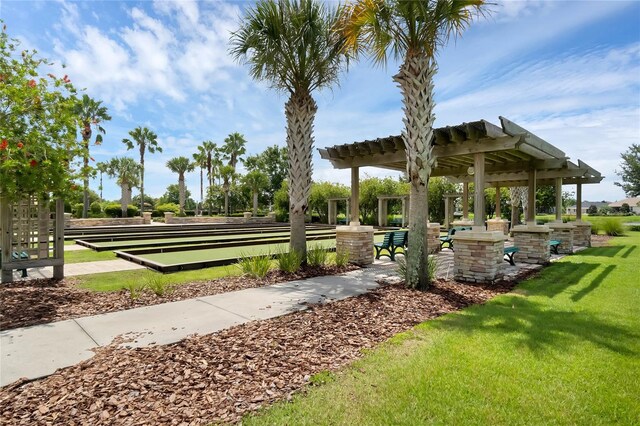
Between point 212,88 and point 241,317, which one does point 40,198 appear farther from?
point 212,88

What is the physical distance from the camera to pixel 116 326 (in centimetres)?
410

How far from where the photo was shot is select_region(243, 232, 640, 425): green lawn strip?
2.38m

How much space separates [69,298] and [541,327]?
22.0 ft

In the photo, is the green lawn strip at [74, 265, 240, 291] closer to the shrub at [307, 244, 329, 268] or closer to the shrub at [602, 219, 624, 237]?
the shrub at [307, 244, 329, 268]

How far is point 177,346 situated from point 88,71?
7.86m

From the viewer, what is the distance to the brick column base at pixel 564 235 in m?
12.6

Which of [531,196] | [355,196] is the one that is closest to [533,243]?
[531,196]

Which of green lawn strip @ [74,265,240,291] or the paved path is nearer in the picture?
green lawn strip @ [74,265,240,291]

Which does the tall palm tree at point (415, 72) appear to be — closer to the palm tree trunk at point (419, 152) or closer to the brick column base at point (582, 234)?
the palm tree trunk at point (419, 152)

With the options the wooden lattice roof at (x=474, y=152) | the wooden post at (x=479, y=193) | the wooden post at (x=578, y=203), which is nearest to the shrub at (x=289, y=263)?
the wooden lattice roof at (x=474, y=152)

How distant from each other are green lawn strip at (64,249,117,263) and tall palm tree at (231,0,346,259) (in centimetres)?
597

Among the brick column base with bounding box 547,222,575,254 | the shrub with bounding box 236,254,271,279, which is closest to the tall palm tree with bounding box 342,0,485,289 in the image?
the shrub with bounding box 236,254,271,279

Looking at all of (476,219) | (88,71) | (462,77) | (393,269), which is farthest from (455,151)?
(88,71)

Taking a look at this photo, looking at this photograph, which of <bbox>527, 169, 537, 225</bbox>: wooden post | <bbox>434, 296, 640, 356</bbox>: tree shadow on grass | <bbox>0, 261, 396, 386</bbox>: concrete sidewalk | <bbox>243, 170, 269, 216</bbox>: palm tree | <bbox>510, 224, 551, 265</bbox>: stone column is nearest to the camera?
<bbox>0, 261, 396, 386</bbox>: concrete sidewalk
